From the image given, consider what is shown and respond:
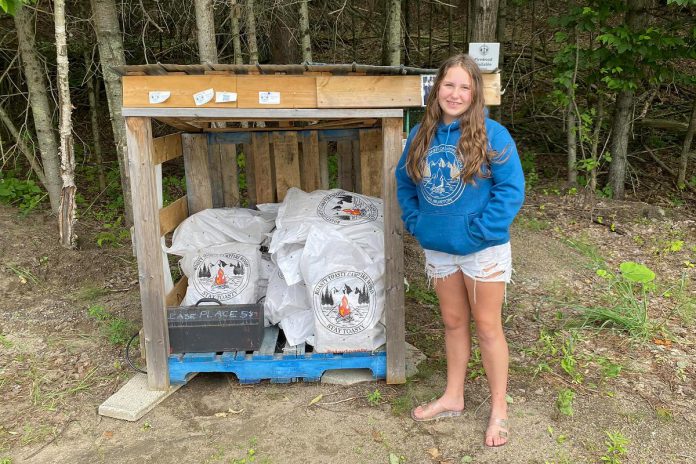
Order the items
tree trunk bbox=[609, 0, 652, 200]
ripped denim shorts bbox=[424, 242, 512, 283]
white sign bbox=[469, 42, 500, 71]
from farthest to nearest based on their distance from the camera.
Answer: tree trunk bbox=[609, 0, 652, 200] < white sign bbox=[469, 42, 500, 71] < ripped denim shorts bbox=[424, 242, 512, 283]

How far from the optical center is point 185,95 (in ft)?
9.91

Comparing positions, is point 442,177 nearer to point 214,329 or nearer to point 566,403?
point 566,403

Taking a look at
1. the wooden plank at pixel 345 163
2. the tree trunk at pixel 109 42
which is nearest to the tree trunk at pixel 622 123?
the wooden plank at pixel 345 163

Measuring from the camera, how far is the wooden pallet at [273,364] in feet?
11.2

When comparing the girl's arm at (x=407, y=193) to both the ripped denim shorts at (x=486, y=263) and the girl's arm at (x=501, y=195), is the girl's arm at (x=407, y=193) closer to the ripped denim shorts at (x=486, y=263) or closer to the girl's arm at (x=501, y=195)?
the ripped denim shorts at (x=486, y=263)

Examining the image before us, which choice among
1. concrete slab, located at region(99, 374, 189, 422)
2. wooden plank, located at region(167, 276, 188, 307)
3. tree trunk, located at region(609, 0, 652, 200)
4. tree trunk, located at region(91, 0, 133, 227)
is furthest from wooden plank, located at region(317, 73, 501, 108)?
tree trunk, located at region(609, 0, 652, 200)

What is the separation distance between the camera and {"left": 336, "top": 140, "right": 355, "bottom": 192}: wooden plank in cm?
466

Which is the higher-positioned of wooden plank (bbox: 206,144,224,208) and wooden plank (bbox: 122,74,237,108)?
wooden plank (bbox: 122,74,237,108)

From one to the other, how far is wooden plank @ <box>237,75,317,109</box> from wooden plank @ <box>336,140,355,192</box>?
1.61 meters

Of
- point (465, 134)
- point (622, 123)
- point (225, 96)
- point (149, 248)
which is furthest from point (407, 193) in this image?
point (622, 123)

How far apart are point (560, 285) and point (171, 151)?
126 inches

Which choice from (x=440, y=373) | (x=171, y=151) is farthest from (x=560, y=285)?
(x=171, y=151)

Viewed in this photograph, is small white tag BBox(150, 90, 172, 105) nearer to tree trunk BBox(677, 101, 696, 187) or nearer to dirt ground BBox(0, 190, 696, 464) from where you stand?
dirt ground BBox(0, 190, 696, 464)

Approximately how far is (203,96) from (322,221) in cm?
106
